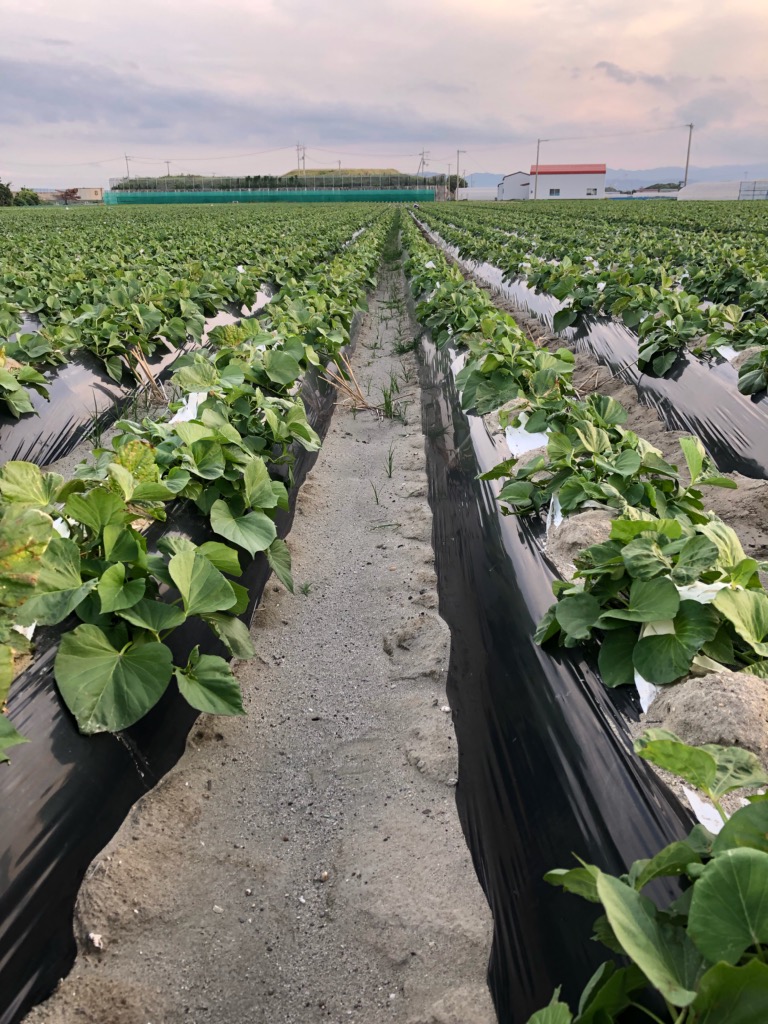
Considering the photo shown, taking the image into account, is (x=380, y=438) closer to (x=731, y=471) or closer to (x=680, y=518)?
(x=731, y=471)

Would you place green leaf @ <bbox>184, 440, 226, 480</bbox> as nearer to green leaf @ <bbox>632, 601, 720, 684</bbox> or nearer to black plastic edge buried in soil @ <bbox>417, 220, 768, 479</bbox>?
green leaf @ <bbox>632, 601, 720, 684</bbox>

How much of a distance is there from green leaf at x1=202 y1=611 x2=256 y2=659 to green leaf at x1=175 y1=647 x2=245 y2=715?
0.18 m

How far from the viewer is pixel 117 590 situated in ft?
5.67

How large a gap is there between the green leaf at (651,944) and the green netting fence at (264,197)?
69.2m

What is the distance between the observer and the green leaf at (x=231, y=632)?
196cm

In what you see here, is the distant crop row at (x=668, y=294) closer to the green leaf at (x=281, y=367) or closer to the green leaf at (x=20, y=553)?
the green leaf at (x=281, y=367)

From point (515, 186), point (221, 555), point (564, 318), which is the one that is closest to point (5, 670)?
point (221, 555)

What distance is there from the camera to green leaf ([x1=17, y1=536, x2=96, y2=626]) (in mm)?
1628

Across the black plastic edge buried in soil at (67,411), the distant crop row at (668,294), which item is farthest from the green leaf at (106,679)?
the distant crop row at (668,294)

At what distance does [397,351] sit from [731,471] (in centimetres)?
450

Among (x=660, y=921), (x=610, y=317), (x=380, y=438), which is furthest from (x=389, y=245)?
(x=660, y=921)

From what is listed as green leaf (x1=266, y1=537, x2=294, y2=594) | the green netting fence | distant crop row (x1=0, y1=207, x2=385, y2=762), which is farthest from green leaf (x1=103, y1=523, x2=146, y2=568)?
the green netting fence

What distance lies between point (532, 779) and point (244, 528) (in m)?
1.15

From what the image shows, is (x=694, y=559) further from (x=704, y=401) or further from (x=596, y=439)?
(x=704, y=401)
